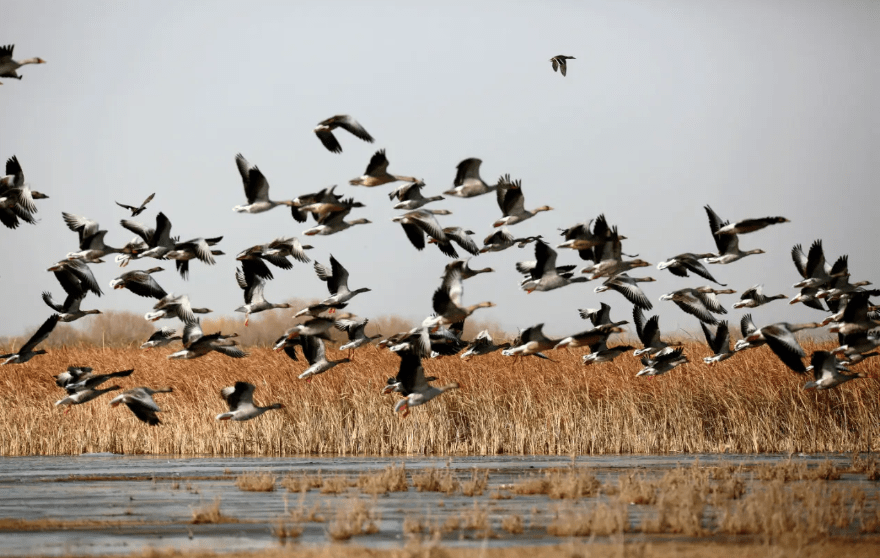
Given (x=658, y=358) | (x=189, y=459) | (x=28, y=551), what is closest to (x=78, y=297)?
(x=189, y=459)

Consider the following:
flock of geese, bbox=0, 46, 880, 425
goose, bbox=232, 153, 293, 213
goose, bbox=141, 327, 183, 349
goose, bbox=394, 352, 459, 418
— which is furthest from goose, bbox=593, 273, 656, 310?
goose, bbox=141, 327, 183, 349

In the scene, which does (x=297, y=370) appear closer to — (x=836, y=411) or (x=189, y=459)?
(x=189, y=459)

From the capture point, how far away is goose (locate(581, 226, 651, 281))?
22906mm

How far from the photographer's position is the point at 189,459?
27922 mm

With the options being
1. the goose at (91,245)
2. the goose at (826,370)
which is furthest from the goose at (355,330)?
the goose at (826,370)

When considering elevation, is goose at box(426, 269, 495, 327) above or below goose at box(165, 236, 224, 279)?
below

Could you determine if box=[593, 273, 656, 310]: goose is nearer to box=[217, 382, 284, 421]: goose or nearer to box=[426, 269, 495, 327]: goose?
box=[426, 269, 495, 327]: goose

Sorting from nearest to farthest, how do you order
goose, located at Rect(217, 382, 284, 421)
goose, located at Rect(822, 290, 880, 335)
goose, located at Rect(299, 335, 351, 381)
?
goose, located at Rect(217, 382, 284, 421)
goose, located at Rect(299, 335, 351, 381)
goose, located at Rect(822, 290, 880, 335)

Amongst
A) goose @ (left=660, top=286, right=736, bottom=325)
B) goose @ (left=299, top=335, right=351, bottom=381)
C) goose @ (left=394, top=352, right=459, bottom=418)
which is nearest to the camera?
goose @ (left=394, top=352, right=459, bottom=418)

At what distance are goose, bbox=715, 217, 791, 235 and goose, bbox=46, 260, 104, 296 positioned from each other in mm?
13284

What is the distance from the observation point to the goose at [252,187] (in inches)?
859

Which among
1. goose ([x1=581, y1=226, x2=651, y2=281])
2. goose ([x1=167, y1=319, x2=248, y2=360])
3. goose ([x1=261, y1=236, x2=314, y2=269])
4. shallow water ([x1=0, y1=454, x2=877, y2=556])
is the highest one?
goose ([x1=261, y1=236, x2=314, y2=269])

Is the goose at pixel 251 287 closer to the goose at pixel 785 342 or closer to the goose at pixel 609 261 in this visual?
the goose at pixel 609 261

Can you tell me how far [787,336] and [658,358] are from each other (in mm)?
4929
